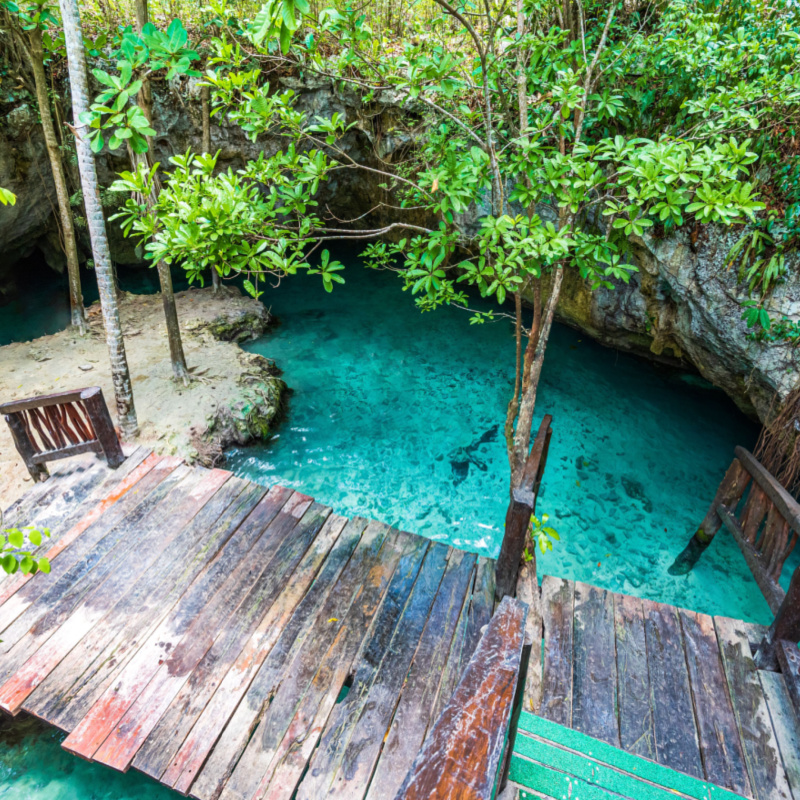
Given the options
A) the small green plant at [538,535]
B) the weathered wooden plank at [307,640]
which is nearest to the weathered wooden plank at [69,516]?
the weathered wooden plank at [307,640]

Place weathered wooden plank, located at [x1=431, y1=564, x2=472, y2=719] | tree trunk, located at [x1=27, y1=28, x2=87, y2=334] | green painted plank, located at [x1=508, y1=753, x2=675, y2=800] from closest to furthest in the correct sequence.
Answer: green painted plank, located at [x1=508, y1=753, x2=675, y2=800] → weathered wooden plank, located at [x1=431, y1=564, x2=472, y2=719] → tree trunk, located at [x1=27, y1=28, x2=87, y2=334]

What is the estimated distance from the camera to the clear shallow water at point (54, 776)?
3139mm

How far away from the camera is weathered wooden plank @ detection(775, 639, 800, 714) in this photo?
259 cm

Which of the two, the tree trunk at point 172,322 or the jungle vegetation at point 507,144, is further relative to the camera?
the tree trunk at point 172,322

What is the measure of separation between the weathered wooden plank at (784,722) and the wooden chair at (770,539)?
0.27 ft

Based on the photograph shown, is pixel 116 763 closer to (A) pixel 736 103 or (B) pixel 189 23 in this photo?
(A) pixel 736 103

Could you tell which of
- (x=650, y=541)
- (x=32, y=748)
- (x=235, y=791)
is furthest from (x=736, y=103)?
(x=32, y=748)

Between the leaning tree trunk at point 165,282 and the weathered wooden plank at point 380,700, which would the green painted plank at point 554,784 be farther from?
the leaning tree trunk at point 165,282

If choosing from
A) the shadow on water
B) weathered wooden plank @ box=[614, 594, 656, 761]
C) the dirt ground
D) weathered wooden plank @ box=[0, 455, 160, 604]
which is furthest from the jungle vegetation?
weathered wooden plank @ box=[0, 455, 160, 604]

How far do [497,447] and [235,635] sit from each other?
4390mm

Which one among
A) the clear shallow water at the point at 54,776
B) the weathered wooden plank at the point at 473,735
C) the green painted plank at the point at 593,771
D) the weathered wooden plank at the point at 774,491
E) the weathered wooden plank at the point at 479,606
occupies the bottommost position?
the clear shallow water at the point at 54,776

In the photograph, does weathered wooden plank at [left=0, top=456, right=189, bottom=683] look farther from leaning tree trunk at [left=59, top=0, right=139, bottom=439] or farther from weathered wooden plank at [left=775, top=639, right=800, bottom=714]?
weathered wooden plank at [left=775, top=639, right=800, bottom=714]

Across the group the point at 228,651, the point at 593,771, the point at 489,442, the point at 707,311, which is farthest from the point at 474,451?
the point at 593,771

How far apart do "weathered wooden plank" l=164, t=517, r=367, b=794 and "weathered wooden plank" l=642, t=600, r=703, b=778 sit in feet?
6.92
